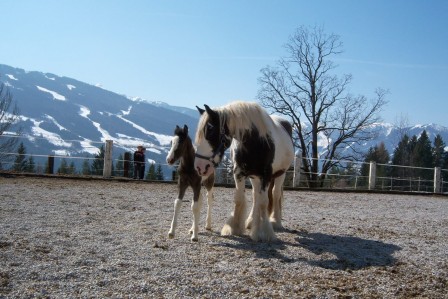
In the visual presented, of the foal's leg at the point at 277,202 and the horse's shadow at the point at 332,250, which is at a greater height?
the foal's leg at the point at 277,202

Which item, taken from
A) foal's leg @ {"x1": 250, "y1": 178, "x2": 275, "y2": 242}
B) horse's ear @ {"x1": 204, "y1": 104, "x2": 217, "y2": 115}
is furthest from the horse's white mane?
foal's leg @ {"x1": 250, "y1": 178, "x2": 275, "y2": 242}

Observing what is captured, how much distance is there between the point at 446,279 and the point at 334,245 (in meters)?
1.75

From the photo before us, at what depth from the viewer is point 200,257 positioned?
4863mm

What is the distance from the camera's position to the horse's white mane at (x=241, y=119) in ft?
18.6

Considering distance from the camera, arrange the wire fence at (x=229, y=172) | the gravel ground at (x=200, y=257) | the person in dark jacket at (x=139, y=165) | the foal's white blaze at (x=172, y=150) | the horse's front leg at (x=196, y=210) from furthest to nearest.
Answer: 1. the person in dark jacket at (x=139, y=165)
2. the wire fence at (x=229, y=172)
3. the foal's white blaze at (x=172, y=150)
4. the horse's front leg at (x=196, y=210)
5. the gravel ground at (x=200, y=257)

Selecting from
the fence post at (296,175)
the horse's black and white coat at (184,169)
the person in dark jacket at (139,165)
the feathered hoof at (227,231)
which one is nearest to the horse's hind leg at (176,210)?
the horse's black and white coat at (184,169)

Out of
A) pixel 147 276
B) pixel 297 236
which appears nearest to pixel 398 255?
pixel 297 236

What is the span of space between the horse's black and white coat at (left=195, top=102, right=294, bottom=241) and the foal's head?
669 millimetres

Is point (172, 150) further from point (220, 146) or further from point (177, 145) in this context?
Result: point (220, 146)

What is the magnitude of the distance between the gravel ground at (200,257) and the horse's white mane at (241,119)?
1515mm

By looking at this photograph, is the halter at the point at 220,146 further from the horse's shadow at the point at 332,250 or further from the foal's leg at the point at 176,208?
the horse's shadow at the point at 332,250

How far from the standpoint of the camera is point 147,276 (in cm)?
401

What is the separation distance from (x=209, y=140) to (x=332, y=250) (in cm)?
216

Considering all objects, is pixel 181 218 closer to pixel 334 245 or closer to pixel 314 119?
pixel 334 245
